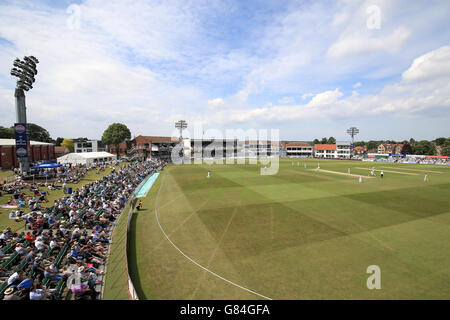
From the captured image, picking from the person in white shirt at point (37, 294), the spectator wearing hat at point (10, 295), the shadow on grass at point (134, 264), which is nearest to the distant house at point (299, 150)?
the shadow on grass at point (134, 264)

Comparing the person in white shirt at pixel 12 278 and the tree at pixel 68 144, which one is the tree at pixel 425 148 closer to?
the person in white shirt at pixel 12 278

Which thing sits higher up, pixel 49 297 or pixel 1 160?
pixel 1 160

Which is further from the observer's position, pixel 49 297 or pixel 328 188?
pixel 328 188

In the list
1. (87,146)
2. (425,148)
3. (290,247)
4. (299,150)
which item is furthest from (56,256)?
(425,148)

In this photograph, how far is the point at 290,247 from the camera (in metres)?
12.0

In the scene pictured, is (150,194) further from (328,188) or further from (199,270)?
(328,188)

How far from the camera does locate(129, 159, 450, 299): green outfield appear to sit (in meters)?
8.61

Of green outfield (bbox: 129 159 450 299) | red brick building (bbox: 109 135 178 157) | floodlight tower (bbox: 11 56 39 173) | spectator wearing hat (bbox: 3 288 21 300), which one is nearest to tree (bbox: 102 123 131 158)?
red brick building (bbox: 109 135 178 157)

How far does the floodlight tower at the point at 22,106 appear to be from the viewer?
99.7ft

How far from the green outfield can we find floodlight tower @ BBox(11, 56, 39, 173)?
941 inches

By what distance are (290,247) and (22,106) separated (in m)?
41.8
